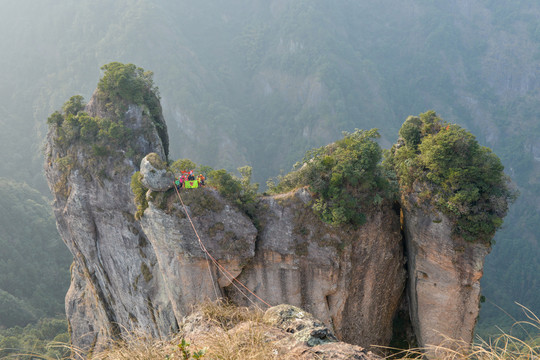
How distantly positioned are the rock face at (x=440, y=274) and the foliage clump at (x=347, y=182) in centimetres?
192

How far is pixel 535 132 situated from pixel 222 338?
395ft

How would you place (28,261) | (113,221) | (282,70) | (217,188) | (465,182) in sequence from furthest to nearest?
1. (282,70)
2. (28,261)
3. (113,221)
4. (217,188)
5. (465,182)

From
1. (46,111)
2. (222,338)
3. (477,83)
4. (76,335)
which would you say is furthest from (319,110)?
(222,338)

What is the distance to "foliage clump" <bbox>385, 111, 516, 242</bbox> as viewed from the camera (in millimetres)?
16391


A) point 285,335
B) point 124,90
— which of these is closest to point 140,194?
point 124,90

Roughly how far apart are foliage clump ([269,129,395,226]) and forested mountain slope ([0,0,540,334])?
271ft

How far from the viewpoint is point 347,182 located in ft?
59.3

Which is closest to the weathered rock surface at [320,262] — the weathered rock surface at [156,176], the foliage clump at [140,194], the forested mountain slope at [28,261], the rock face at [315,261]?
the rock face at [315,261]

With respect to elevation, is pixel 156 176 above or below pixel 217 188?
Answer: above

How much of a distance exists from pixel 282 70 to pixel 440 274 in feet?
376

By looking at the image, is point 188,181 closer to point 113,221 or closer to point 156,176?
point 156,176

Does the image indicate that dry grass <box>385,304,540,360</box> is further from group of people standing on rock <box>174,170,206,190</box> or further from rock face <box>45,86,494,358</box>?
group of people standing on rock <box>174,170,206,190</box>

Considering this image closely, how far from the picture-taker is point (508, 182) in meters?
16.7

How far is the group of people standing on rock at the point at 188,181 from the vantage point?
18203 mm
